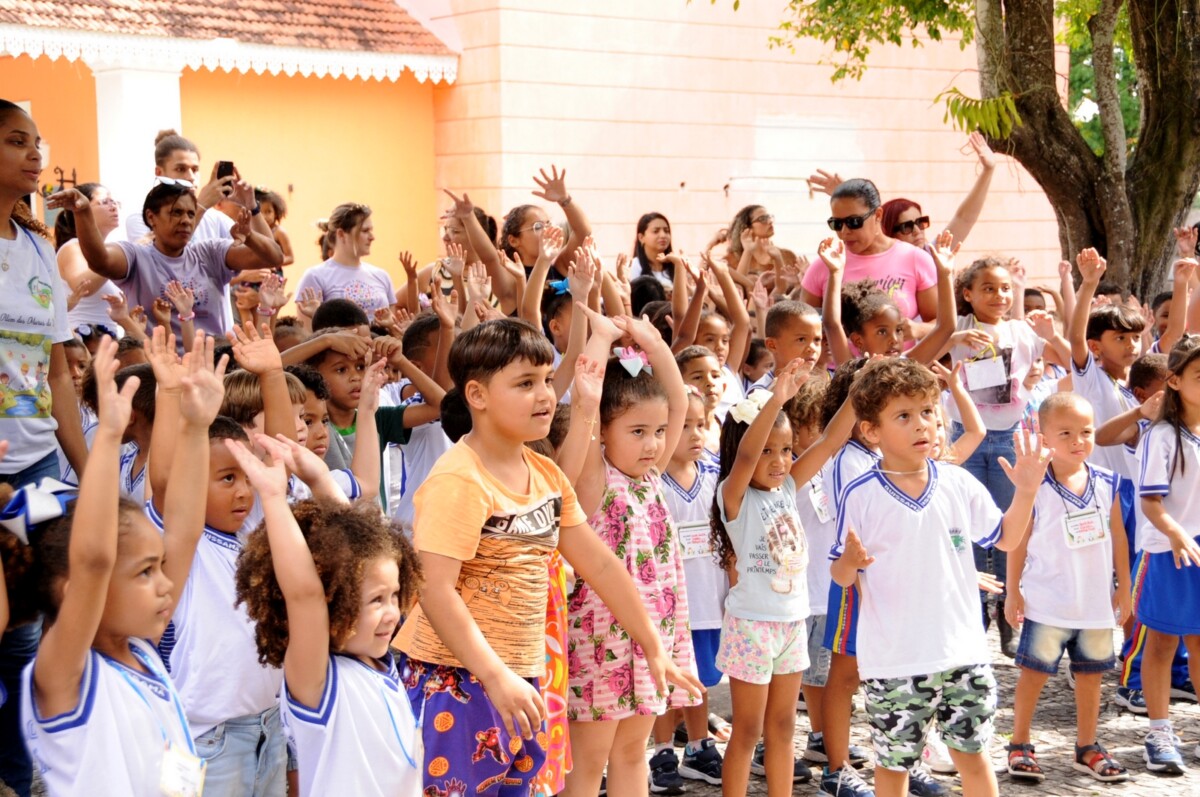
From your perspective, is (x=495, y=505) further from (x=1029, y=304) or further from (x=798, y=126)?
(x=798, y=126)

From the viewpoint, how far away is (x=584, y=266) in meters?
4.74

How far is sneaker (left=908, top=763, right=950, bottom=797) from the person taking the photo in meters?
4.62

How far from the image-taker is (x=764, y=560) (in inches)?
172

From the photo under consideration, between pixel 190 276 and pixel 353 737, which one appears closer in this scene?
pixel 353 737

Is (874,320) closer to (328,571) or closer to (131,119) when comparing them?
(328,571)

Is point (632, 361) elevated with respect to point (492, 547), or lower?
elevated

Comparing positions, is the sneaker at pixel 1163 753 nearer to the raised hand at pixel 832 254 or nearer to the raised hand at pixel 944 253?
the raised hand at pixel 944 253

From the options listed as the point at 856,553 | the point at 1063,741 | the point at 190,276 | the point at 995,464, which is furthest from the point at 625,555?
the point at 995,464

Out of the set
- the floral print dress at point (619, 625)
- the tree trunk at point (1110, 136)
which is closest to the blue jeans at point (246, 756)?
the floral print dress at point (619, 625)

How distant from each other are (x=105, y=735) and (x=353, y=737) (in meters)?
0.50

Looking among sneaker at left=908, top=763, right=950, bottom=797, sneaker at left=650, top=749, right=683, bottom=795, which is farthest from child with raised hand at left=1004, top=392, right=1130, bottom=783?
sneaker at left=650, top=749, right=683, bottom=795

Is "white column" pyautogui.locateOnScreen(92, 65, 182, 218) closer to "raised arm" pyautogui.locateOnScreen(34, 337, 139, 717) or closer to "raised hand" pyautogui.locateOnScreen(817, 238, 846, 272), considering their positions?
"raised hand" pyautogui.locateOnScreen(817, 238, 846, 272)

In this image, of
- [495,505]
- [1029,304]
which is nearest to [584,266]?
[495,505]

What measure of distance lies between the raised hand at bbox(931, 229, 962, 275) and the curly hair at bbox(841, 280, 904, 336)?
11.8 inches
